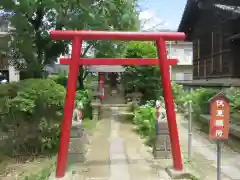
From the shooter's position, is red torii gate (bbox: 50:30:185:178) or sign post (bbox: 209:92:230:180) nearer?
sign post (bbox: 209:92:230:180)

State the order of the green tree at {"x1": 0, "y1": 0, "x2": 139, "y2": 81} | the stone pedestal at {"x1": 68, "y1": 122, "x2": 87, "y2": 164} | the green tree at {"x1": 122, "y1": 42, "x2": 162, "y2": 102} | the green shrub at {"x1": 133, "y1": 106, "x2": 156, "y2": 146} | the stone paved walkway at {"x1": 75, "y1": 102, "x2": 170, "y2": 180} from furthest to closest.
→ 1. the green tree at {"x1": 122, "y1": 42, "x2": 162, "y2": 102}
2. the green shrub at {"x1": 133, "y1": 106, "x2": 156, "y2": 146}
3. the green tree at {"x1": 0, "y1": 0, "x2": 139, "y2": 81}
4. the stone pedestal at {"x1": 68, "y1": 122, "x2": 87, "y2": 164}
5. the stone paved walkway at {"x1": 75, "y1": 102, "x2": 170, "y2": 180}

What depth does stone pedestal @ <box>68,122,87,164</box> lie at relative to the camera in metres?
7.77

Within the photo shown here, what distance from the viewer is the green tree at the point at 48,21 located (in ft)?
35.0

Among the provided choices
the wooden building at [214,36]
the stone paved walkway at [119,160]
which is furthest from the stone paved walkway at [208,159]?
the wooden building at [214,36]

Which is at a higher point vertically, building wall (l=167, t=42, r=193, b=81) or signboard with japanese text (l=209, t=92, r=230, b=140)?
building wall (l=167, t=42, r=193, b=81)

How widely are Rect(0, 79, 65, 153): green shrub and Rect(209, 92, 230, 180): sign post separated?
15.5ft

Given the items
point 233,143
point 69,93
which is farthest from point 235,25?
point 69,93

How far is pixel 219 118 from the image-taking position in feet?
17.6

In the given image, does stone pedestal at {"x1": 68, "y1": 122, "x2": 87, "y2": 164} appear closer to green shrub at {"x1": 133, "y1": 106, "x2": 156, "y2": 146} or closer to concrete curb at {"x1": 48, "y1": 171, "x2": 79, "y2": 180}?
concrete curb at {"x1": 48, "y1": 171, "x2": 79, "y2": 180}

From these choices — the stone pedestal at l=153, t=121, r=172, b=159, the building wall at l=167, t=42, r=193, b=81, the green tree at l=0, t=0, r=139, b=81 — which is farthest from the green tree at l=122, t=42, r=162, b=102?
the building wall at l=167, t=42, r=193, b=81

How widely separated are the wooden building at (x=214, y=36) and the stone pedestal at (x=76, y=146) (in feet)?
27.2

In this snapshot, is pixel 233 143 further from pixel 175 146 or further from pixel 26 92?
pixel 26 92

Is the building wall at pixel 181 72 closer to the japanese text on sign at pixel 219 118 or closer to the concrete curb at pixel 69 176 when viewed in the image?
the concrete curb at pixel 69 176

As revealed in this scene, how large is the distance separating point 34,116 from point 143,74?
249 inches
